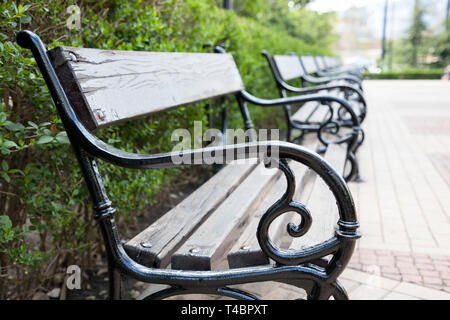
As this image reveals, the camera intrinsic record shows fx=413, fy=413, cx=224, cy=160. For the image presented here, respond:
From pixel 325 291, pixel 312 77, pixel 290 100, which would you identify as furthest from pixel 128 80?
pixel 312 77

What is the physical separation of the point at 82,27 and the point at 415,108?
889 centimetres

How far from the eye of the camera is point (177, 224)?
1.48 metres

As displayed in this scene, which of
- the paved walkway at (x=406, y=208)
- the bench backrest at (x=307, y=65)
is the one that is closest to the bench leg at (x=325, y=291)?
the paved walkway at (x=406, y=208)

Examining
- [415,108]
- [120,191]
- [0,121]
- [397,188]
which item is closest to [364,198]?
[397,188]

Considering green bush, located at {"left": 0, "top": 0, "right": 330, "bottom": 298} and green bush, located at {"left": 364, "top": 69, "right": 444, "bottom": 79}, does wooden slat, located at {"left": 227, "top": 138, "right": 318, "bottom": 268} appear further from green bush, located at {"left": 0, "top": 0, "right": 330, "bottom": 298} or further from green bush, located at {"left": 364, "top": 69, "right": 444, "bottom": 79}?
green bush, located at {"left": 364, "top": 69, "right": 444, "bottom": 79}

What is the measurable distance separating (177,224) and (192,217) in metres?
0.08

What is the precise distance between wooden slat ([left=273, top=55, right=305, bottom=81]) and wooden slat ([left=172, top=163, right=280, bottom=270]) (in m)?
1.72

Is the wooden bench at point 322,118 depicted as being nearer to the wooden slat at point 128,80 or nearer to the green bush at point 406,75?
the wooden slat at point 128,80

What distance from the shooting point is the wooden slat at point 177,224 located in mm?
1289

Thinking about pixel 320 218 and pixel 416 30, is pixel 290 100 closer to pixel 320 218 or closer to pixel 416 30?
pixel 320 218

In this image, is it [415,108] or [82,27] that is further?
[415,108]

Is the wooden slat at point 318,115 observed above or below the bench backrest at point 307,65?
below

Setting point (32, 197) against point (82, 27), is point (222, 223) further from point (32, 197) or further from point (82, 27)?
point (82, 27)
